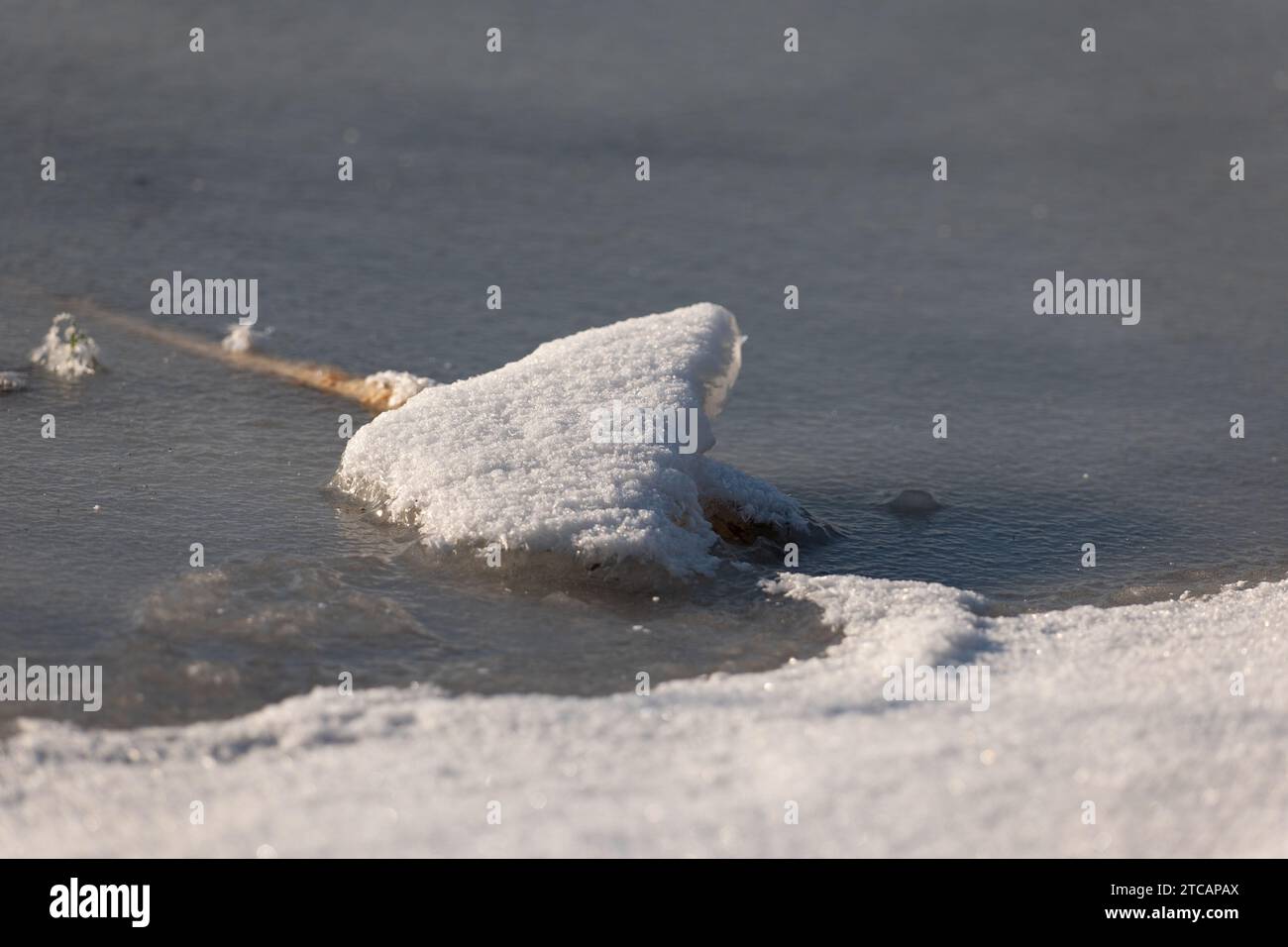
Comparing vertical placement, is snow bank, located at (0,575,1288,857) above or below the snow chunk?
below

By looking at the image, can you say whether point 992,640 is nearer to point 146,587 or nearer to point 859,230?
point 146,587

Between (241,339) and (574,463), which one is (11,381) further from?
(574,463)

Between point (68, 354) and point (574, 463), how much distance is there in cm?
218

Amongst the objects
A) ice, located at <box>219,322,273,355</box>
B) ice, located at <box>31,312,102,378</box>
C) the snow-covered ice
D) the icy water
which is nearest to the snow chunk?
the icy water

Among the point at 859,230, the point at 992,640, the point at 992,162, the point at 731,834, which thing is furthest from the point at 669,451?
the point at 992,162

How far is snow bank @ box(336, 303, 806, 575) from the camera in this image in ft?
12.3

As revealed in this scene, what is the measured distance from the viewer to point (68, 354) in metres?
5.04

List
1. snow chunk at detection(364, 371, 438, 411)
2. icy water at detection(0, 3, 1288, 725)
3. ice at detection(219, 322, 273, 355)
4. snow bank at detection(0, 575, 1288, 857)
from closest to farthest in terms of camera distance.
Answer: snow bank at detection(0, 575, 1288, 857), icy water at detection(0, 3, 1288, 725), snow chunk at detection(364, 371, 438, 411), ice at detection(219, 322, 273, 355)

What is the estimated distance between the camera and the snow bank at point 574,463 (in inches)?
147

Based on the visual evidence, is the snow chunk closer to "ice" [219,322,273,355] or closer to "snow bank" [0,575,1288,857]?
"ice" [219,322,273,355]

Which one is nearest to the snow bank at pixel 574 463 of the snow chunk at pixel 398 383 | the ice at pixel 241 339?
the snow chunk at pixel 398 383

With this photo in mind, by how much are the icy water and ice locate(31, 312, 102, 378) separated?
9cm

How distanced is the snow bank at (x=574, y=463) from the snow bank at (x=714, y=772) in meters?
0.67

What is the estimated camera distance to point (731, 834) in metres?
2.59
